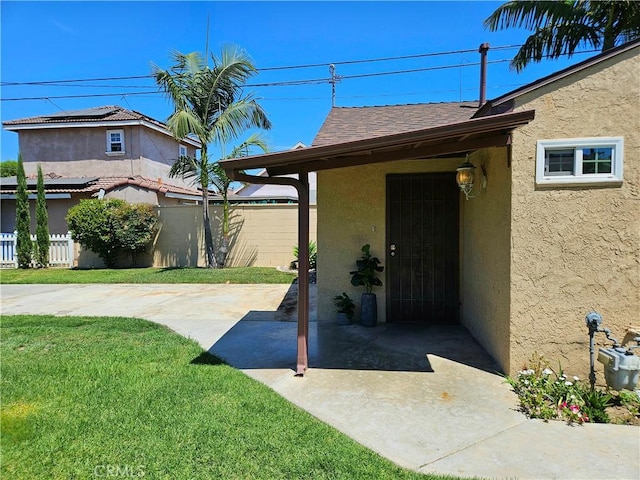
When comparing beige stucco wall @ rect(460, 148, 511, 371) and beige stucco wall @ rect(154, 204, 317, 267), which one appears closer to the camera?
beige stucco wall @ rect(460, 148, 511, 371)

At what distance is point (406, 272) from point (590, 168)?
331 cm

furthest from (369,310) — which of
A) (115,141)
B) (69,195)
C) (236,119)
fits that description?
(115,141)

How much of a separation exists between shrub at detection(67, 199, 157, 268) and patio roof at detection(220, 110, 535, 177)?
37.2ft

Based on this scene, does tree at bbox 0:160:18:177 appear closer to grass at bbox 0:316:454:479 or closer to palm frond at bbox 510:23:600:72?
grass at bbox 0:316:454:479

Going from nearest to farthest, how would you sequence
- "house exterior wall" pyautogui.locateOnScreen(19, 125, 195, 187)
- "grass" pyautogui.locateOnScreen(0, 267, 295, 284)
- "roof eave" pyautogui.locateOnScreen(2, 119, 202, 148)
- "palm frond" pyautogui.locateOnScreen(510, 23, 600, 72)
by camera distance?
"palm frond" pyautogui.locateOnScreen(510, 23, 600, 72) < "grass" pyautogui.locateOnScreen(0, 267, 295, 284) < "roof eave" pyautogui.locateOnScreen(2, 119, 202, 148) < "house exterior wall" pyautogui.locateOnScreen(19, 125, 195, 187)

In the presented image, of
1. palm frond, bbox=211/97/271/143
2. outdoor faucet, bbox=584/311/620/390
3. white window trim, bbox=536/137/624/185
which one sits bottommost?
outdoor faucet, bbox=584/311/620/390

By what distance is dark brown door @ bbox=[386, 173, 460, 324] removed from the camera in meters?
6.70

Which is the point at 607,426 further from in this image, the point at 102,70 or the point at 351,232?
the point at 102,70

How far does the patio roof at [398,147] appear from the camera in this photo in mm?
3789

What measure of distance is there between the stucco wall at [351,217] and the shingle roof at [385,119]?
59 cm

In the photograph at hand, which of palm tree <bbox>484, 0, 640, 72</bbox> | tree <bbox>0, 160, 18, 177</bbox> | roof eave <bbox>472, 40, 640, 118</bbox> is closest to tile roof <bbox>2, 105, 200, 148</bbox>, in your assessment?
palm tree <bbox>484, 0, 640, 72</bbox>

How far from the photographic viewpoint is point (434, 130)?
379cm

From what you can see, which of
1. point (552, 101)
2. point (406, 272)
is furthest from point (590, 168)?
point (406, 272)

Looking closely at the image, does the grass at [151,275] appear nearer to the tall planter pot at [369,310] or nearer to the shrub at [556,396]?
the tall planter pot at [369,310]
